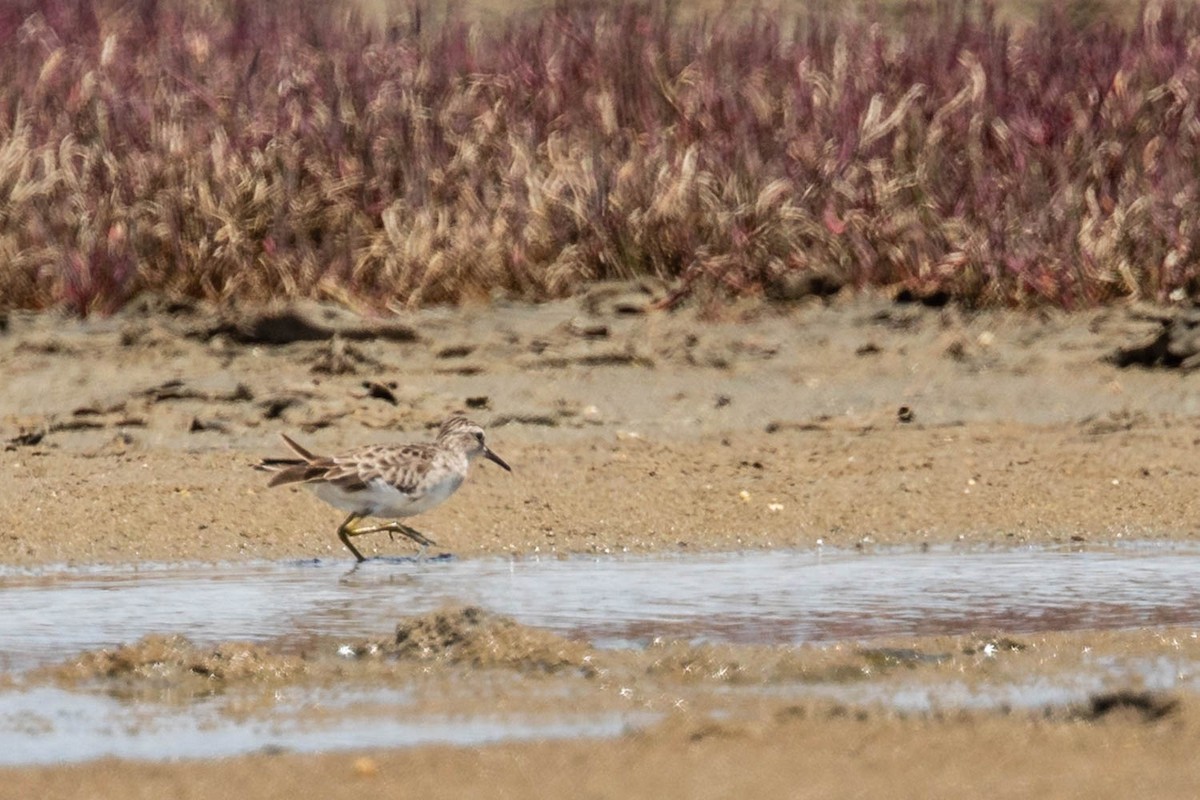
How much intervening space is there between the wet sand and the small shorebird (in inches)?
6.2

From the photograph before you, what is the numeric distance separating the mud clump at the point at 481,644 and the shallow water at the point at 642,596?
370mm

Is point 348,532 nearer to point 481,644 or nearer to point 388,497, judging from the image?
point 388,497

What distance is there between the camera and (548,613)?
657 cm

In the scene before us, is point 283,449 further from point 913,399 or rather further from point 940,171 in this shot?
point 940,171

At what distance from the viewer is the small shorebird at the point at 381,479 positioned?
800 centimetres

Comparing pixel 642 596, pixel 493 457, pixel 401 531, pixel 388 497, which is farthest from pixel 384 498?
pixel 642 596

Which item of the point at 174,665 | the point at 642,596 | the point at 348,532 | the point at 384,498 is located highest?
the point at 174,665

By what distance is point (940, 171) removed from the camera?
465 inches

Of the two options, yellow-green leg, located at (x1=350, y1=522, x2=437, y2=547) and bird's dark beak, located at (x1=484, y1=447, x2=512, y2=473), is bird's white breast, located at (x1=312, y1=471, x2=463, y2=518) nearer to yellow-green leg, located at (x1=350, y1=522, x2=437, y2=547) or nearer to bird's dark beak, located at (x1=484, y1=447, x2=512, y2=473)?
yellow-green leg, located at (x1=350, y1=522, x2=437, y2=547)

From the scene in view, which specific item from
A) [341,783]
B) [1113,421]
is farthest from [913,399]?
[341,783]

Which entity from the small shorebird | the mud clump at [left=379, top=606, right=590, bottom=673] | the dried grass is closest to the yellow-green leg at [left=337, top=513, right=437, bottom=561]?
the small shorebird

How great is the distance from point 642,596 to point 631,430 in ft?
9.35

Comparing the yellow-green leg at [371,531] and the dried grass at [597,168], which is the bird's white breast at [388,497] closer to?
the yellow-green leg at [371,531]

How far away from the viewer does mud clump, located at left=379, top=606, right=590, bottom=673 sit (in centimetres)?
559
